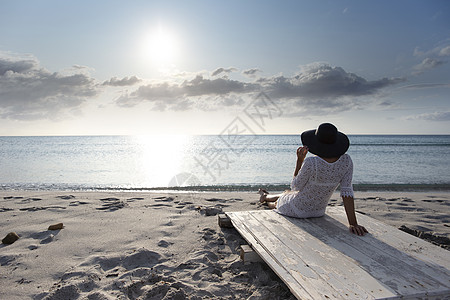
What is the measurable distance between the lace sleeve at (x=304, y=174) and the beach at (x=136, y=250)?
113 cm

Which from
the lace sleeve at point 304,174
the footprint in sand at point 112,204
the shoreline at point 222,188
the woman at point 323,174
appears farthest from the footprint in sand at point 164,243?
the shoreline at point 222,188

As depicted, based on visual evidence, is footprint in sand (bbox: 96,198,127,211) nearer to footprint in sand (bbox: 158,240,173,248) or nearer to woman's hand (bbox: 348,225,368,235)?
footprint in sand (bbox: 158,240,173,248)

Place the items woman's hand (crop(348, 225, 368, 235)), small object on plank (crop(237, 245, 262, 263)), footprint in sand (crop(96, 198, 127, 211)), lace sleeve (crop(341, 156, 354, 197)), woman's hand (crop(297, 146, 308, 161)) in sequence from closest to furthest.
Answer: small object on plank (crop(237, 245, 262, 263)), woman's hand (crop(348, 225, 368, 235)), lace sleeve (crop(341, 156, 354, 197)), woman's hand (crop(297, 146, 308, 161)), footprint in sand (crop(96, 198, 127, 211))

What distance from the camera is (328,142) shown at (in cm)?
336

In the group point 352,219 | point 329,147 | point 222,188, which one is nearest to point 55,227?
point 329,147

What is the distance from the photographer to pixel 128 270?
3.03 metres

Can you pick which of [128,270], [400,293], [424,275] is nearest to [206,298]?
[128,270]

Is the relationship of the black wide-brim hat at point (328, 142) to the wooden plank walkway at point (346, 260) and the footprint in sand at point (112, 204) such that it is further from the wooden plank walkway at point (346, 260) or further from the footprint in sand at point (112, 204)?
the footprint in sand at point (112, 204)

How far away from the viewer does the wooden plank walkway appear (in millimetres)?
2051

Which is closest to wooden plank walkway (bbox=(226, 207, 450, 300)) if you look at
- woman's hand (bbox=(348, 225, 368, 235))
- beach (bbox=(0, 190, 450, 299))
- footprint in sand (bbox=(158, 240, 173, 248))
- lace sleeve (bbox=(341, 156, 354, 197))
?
woman's hand (bbox=(348, 225, 368, 235))

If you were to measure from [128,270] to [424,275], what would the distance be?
112 inches

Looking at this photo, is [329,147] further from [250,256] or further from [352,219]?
[250,256]

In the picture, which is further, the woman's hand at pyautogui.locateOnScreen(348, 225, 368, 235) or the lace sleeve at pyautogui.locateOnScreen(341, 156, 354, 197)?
the lace sleeve at pyautogui.locateOnScreen(341, 156, 354, 197)

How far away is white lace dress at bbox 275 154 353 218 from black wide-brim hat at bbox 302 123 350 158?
0.34 feet
